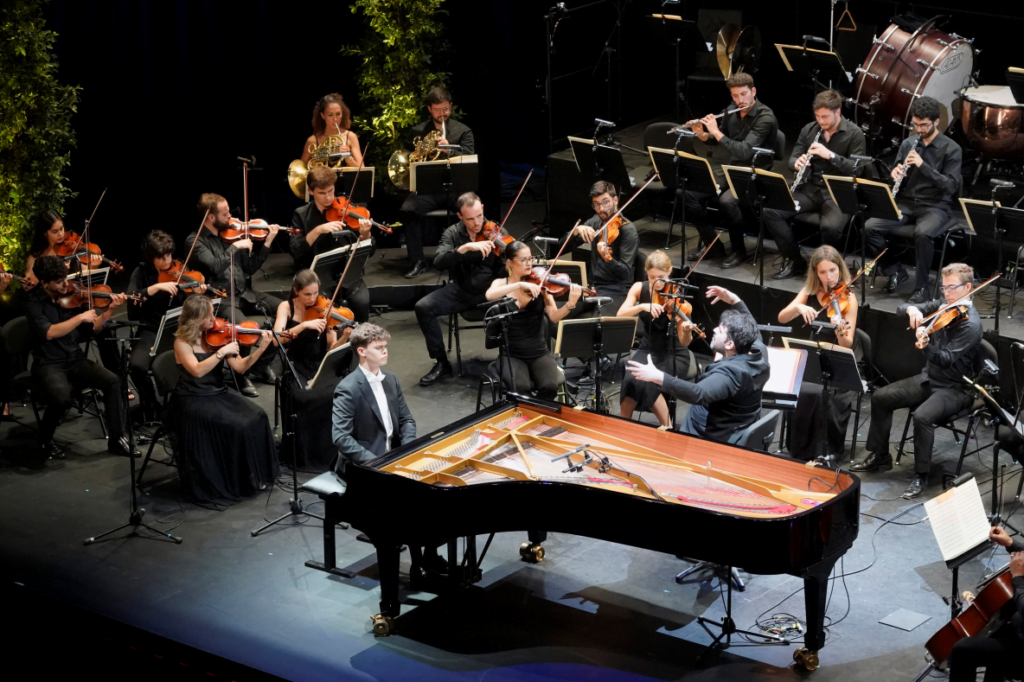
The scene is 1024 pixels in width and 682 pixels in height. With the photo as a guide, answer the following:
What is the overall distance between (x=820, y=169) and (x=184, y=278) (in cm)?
491

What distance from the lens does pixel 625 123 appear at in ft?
43.3

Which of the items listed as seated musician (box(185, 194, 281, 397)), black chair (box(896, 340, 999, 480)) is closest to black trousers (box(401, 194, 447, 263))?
seated musician (box(185, 194, 281, 397))

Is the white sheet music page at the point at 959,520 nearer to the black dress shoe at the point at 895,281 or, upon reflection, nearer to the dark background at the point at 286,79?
the black dress shoe at the point at 895,281

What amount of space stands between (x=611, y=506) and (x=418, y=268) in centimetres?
574

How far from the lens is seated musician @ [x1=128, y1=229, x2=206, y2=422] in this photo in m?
9.09

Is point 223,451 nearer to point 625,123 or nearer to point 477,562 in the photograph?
point 477,562

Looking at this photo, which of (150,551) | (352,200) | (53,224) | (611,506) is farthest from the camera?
(352,200)

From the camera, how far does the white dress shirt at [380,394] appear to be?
7.19 meters

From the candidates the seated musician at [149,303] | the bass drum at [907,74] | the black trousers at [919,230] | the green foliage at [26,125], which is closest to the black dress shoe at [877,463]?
the black trousers at [919,230]

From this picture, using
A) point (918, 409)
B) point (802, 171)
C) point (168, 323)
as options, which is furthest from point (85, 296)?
point (918, 409)

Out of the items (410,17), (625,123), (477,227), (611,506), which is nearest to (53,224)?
(477,227)

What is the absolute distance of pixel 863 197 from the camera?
→ 351 inches

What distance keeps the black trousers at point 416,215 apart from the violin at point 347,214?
3.12 feet

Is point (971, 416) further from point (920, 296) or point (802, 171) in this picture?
point (802, 171)
